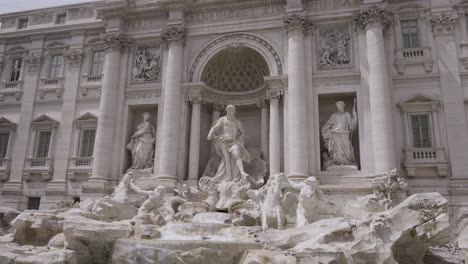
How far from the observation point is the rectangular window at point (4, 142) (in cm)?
2319

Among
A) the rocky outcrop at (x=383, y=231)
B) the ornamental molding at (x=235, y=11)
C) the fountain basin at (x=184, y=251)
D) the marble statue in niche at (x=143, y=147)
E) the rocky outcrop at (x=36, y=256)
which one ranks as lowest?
the rocky outcrop at (x=36, y=256)

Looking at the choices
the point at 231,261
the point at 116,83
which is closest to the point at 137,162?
the point at 116,83

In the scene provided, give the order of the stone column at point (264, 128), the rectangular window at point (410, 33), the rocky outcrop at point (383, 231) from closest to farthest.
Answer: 1. the rocky outcrop at point (383, 231)
2. the rectangular window at point (410, 33)
3. the stone column at point (264, 128)

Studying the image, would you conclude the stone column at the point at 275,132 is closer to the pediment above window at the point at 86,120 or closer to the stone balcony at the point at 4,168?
the pediment above window at the point at 86,120

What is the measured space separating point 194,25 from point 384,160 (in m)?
12.2

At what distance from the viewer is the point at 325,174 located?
1733cm

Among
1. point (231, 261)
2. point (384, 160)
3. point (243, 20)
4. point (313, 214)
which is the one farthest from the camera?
point (243, 20)

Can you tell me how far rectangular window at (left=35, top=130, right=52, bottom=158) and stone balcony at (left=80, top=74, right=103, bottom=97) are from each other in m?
3.28

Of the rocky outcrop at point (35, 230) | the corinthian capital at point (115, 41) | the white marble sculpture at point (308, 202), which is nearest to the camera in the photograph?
the white marble sculpture at point (308, 202)

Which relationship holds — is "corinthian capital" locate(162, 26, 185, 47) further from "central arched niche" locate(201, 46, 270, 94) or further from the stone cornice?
"central arched niche" locate(201, 46, 270, 94)

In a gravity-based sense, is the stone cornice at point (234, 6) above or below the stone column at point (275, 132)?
above

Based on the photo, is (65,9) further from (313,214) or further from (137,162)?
(313,214)

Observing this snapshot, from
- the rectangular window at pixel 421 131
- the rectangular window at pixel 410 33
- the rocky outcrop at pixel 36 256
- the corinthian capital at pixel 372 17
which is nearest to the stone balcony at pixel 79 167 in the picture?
the rocky outcrop at pixel 36 256

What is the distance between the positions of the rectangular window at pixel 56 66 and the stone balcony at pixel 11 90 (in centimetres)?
216
